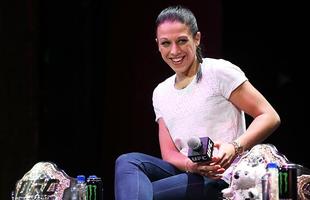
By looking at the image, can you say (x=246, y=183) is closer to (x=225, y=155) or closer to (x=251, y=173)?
(x=251, y=173)

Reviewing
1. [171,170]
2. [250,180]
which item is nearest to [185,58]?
[171,170]

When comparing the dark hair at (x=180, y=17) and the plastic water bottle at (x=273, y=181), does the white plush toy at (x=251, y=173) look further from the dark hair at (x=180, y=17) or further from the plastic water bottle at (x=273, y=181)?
the dark hair at (x=180, y=17)

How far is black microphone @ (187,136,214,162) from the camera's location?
175cm

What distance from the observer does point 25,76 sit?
3160mm

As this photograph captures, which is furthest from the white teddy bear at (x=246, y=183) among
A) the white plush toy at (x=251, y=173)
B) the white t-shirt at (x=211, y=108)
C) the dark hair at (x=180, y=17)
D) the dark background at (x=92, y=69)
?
the dark background at (x=92, y=69)

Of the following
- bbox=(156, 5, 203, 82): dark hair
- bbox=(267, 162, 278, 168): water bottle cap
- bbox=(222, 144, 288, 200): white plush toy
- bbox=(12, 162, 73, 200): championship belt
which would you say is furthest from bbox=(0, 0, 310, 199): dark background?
bbox=(267, 162, 278, 168): water bottle cap

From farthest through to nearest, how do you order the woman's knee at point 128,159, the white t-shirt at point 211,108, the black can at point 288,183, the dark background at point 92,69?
the dark background at point 92,69 → the white t-shirt at point 211,108 → the woman's knee at point 128,159 → the black can at point 288,183

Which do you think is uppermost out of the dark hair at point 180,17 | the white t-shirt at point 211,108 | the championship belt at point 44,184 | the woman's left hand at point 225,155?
the dark hair at point 180,17

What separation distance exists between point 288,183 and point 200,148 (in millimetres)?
276

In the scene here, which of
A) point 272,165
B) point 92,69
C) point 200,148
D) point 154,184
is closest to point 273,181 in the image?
point 272,165

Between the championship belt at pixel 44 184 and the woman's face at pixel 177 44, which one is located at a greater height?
the woman's face at pixel 177 44

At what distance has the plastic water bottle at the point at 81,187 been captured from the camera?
1.84 metres

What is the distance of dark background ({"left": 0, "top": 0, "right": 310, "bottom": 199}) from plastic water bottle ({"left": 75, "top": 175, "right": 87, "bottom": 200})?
1.11 m

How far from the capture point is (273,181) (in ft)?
5.29
